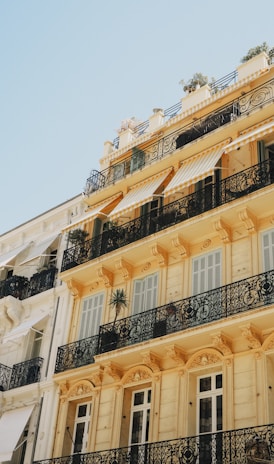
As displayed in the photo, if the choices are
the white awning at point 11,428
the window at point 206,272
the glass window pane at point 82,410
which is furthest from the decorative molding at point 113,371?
the white awning at point 11,428

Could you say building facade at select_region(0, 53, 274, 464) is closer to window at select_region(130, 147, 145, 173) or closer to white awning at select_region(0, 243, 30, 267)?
window at select_region(130, 147, 145, 173)

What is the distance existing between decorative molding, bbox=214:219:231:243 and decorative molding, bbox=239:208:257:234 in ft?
1.71

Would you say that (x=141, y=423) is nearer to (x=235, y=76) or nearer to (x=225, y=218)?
(x=225, y=218)

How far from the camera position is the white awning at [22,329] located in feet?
62.0

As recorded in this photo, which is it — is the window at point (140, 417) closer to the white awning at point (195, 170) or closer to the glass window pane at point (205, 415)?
the glass window pane at point (205, 415)

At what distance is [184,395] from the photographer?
1445cm

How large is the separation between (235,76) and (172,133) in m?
2.46

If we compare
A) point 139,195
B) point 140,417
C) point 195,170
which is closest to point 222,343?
point 140,417

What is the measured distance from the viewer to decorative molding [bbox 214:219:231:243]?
15547mm

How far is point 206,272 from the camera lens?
1581 centimetres

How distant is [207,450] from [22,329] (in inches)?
315

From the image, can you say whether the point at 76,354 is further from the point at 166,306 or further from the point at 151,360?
the point at 166,306

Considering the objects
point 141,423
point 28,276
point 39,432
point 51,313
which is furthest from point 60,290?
point 141,423

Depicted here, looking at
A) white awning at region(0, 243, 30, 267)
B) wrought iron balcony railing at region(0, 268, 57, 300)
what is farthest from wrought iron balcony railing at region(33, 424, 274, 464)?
white awning at region(0, 243, 30, 267)
